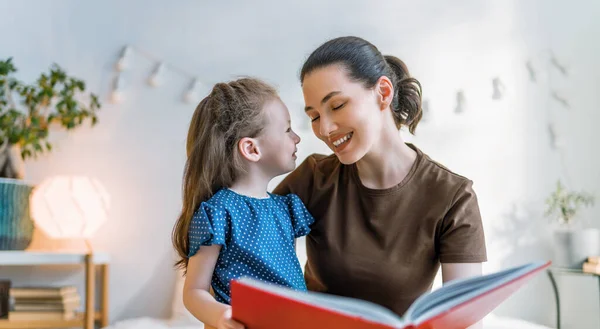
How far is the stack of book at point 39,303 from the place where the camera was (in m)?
2.63

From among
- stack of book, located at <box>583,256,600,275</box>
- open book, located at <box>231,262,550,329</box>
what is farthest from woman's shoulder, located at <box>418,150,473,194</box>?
stack of book, located at <box>583,256,600,275</box>

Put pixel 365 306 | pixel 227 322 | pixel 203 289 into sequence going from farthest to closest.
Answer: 1. pixel 203 289
2. pixel 227 322
3. pixel 365 306

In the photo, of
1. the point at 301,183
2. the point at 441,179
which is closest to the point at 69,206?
the point at 301,183

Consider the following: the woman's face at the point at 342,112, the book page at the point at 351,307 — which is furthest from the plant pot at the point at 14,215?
the book page at the point at 351,307

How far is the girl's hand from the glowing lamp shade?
1.84 meters

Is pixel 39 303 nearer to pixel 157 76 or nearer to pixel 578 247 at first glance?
pixel 157 76

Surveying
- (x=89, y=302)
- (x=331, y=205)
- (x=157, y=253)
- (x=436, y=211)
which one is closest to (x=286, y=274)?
(x=331, y=205)

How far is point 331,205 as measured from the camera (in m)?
1.55

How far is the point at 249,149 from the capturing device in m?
1.42

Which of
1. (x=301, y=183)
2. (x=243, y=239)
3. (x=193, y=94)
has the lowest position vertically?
(x=243, y=239)

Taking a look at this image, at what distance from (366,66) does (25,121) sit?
1953 mm

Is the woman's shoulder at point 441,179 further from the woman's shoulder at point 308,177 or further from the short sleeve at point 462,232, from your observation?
the woman's shoulder at point 308,177

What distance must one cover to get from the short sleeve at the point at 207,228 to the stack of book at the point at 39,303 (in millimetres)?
1579

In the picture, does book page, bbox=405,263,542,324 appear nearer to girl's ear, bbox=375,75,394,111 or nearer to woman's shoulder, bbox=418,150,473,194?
woman's shoulder, bbox=418,150,473,194
